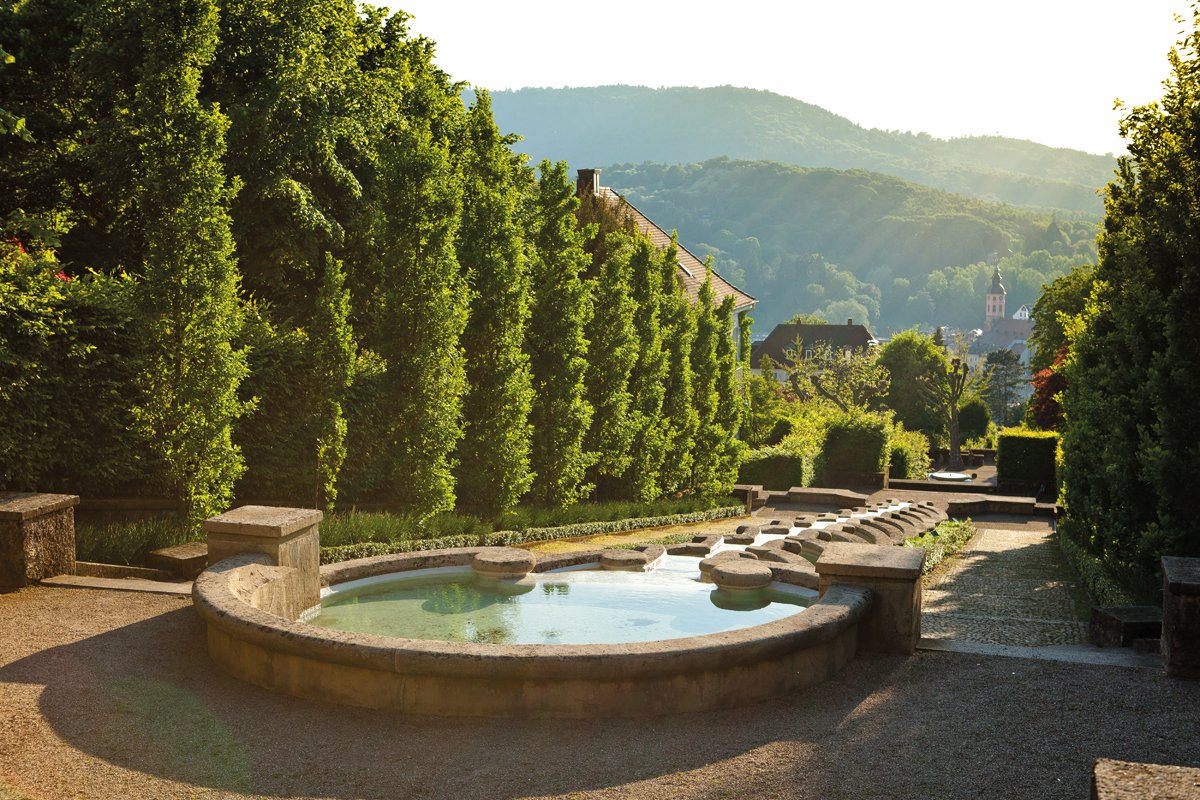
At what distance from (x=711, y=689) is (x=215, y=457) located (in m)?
8.04

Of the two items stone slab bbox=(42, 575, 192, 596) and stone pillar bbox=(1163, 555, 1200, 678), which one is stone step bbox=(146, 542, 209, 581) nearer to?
stone slab bbox=(42, 575, 192, 596)

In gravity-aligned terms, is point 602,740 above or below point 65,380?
below

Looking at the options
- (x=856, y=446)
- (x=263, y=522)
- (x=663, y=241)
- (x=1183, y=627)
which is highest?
(x=663, y=241)

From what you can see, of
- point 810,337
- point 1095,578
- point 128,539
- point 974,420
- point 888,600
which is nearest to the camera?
point 888,600

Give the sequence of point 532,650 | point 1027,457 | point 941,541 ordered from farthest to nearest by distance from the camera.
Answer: point 1027,457 → point 941,541 → point 532,650

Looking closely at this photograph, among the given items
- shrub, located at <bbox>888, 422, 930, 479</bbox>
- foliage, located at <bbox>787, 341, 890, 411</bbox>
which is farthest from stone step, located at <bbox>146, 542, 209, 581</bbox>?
foliage, located at <bbox>787, 341, 890, 411</bbox>

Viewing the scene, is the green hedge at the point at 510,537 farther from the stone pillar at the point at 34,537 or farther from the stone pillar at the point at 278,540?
the stone pillar at the point at 34,537

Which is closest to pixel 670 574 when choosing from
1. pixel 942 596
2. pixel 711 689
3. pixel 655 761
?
pixel 942 596

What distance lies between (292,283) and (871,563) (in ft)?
45.3

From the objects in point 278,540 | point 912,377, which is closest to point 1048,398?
point 912,377

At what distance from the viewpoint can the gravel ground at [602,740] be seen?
18.6 ft

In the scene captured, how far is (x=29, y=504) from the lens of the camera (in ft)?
33.1

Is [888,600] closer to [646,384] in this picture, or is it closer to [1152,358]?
[1152,358]

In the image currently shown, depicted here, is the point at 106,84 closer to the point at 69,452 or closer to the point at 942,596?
the point at 69,452
